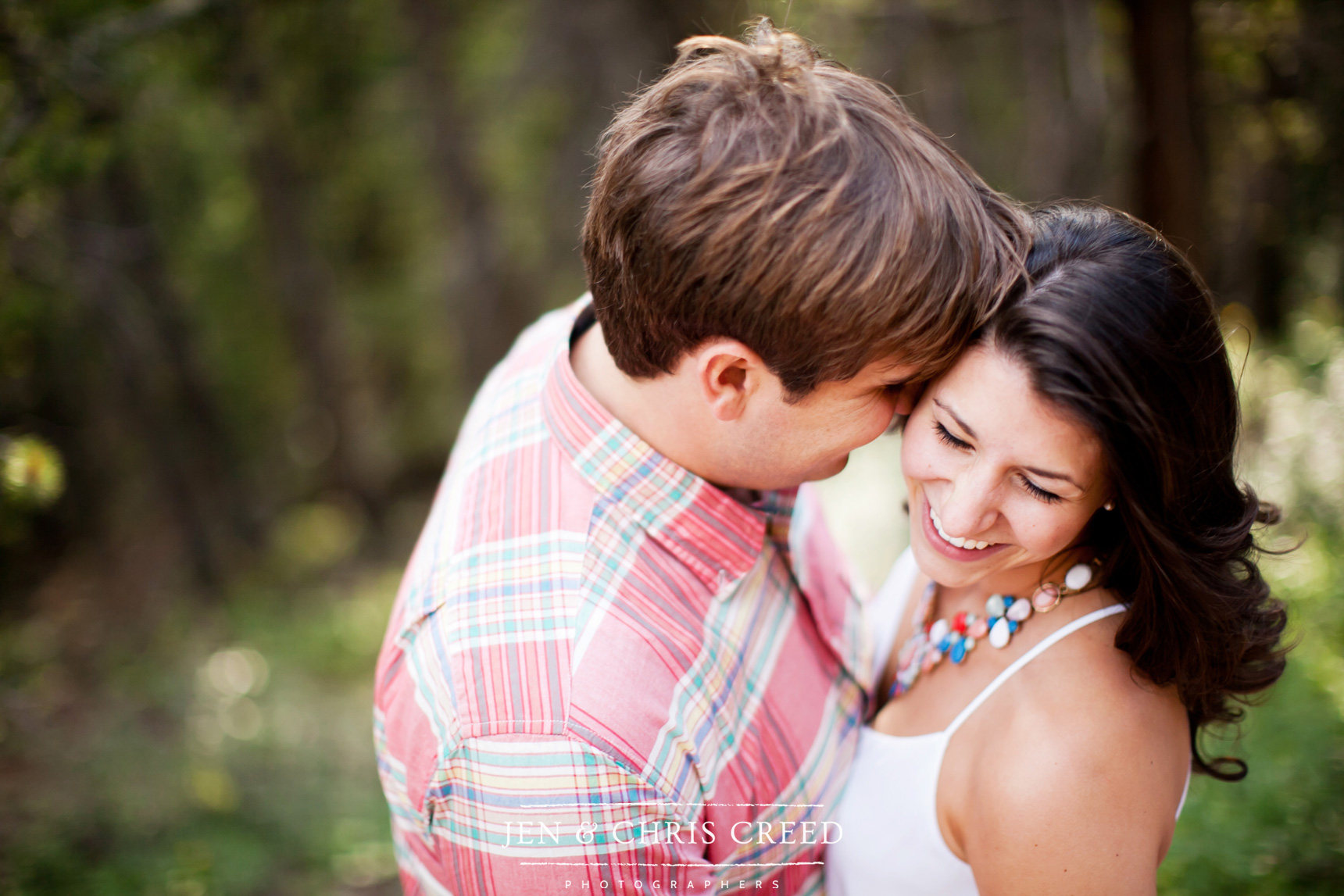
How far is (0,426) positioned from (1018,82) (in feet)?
28.5

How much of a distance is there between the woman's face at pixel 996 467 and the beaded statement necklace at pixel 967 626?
0.09 meters

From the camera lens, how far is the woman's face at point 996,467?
159 cm

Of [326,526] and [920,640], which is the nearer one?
[920,640]

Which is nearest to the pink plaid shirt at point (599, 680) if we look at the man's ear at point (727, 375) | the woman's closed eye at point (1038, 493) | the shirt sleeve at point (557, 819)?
the shirt sleeve at point (557, 819)

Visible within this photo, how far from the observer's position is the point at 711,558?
187cm

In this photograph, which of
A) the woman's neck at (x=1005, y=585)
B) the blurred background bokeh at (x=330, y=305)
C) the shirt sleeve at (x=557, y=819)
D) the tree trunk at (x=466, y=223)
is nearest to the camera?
the shirt sleeve at (x=557, y=819)

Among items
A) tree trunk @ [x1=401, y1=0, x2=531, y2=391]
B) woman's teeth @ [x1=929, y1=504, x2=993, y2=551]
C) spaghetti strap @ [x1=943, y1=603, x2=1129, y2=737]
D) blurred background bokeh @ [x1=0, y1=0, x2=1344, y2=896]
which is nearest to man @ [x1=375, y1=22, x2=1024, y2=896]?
woman's teeth @ [x1=929, y1=504, x2=993, y2=551]

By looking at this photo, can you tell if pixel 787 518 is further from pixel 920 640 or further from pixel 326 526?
pixel 326 526

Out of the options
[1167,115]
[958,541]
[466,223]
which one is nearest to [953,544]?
[958,541]

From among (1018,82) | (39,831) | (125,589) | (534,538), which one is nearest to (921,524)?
(534,538)

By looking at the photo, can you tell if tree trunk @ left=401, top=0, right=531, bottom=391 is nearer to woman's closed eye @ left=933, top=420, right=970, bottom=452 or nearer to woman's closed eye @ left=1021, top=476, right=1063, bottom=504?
woman's closed eye @ left=933, top=420, right=970, bottom=452

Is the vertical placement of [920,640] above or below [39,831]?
above

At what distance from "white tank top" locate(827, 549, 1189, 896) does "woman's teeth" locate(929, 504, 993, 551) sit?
0.26 metres

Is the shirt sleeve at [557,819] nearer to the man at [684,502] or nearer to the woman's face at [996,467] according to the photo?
the man at [684,502]
